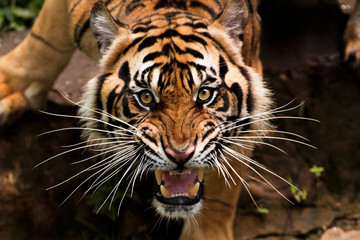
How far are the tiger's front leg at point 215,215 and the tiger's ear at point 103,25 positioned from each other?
1034 mm

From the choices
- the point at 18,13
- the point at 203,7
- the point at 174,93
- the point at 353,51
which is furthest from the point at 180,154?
the point at 18,13

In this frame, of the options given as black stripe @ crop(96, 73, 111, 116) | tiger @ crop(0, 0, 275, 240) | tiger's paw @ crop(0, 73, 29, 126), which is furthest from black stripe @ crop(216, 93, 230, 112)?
tiger's paw @ crop(0, 73, 29, 126)

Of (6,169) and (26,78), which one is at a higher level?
(26,78)

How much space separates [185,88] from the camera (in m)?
1.82

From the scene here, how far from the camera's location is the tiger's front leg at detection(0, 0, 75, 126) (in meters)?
2.74

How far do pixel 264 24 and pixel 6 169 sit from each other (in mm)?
2055

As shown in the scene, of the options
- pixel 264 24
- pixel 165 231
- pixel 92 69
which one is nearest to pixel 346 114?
pixel 264 24

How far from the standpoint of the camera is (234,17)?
6.58 feet

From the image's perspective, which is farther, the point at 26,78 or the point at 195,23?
the point at 26,78

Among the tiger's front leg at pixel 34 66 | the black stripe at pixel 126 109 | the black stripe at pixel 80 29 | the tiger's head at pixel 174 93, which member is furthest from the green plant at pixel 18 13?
the black stripe at pixel 126 109

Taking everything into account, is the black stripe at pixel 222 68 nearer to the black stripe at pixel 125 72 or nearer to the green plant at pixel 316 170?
the black stripe at pixel 125 72

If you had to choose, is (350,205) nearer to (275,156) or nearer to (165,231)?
(275,156)

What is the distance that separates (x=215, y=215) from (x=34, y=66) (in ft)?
4.49

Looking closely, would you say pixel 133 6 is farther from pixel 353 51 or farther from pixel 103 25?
pixel 353 51
